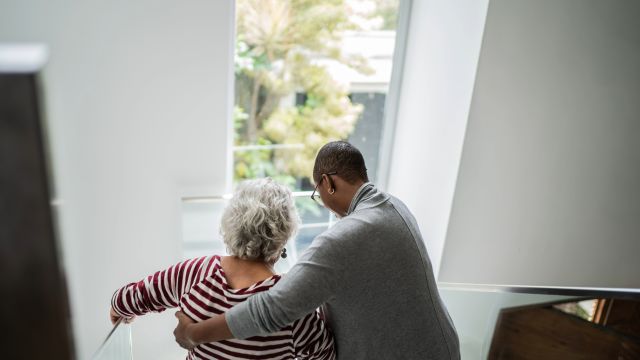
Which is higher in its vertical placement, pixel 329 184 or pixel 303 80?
pixel 303 80

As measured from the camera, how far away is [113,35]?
86.3 inches

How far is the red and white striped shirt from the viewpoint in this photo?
4.49ft

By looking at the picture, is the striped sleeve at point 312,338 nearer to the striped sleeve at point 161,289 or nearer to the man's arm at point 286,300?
the man's arm at point 286,300

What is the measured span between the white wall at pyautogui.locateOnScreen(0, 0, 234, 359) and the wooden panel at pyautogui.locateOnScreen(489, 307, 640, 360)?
1.59 meters

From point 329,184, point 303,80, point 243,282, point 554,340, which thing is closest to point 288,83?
point 303,80

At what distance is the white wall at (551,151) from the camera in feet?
8.12

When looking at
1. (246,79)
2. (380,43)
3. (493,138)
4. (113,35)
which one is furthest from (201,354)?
(380,43)

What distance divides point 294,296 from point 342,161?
43 cm

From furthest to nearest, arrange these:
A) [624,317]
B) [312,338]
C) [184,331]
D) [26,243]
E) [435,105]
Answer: [435,105] < [624,317] < [312,338] < [184,331] < [26,243]

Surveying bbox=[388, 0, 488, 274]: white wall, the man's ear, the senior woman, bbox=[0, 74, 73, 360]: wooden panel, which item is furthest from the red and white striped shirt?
bbox=[388, 0, 488, 274]: white wall

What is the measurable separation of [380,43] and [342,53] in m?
0.23

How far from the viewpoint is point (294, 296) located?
126 cm

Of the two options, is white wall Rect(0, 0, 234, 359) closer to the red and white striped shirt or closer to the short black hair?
the red and white striped shirt

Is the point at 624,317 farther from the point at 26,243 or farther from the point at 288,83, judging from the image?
the point at 26,243
